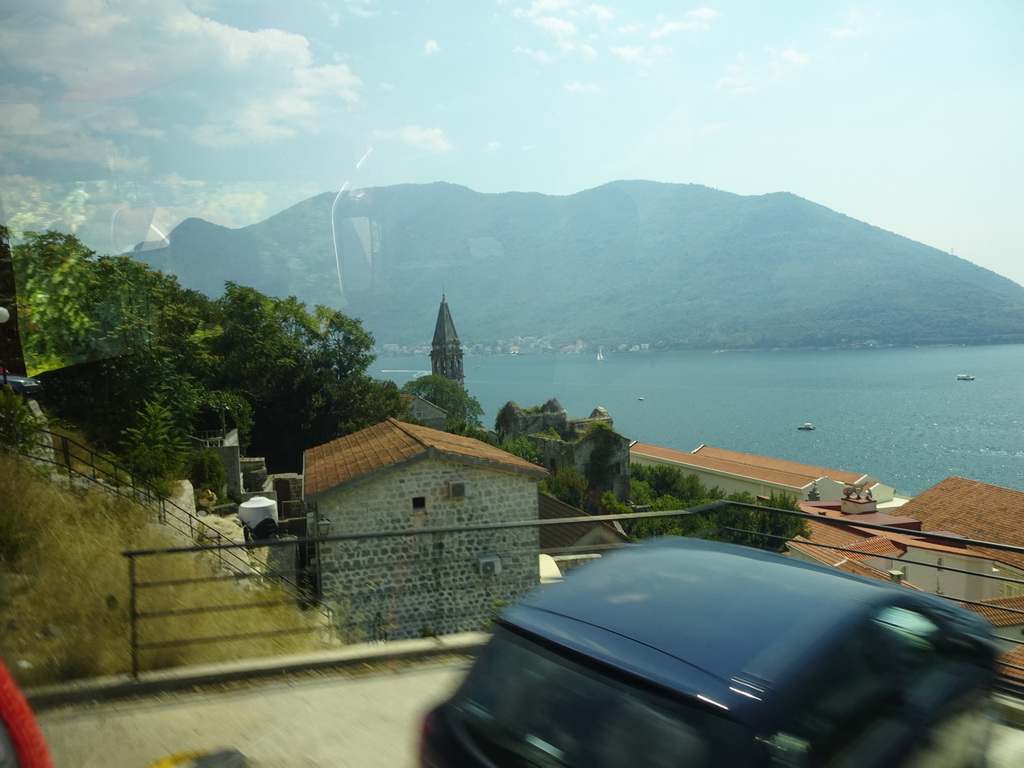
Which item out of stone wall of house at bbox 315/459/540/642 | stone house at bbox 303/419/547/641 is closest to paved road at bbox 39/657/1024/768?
stone wall of house at bbox 315/459/540/642

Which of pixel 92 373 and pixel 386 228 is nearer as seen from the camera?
pixel 92 373

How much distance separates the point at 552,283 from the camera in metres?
162

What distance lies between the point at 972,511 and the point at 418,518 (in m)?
39.1

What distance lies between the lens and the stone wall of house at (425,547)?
12.9 m

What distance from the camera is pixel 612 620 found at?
2.64 metres

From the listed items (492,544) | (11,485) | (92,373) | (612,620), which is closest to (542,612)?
(612,620)

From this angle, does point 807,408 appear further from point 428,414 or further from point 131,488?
point 131,488

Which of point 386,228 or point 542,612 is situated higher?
point 386,228

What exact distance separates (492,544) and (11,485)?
765 cm

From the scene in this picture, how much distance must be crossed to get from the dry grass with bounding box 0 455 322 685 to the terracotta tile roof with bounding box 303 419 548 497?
6336 millimetres

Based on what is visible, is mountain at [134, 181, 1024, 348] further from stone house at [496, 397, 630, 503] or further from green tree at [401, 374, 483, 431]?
stone house at [496, 397, 630, 503]

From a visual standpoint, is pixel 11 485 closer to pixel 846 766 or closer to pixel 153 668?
pixel 153 668

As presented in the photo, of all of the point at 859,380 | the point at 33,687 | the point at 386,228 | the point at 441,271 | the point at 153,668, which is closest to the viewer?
the point at 33,687

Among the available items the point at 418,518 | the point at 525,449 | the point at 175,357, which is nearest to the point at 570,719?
the point at 418,518
